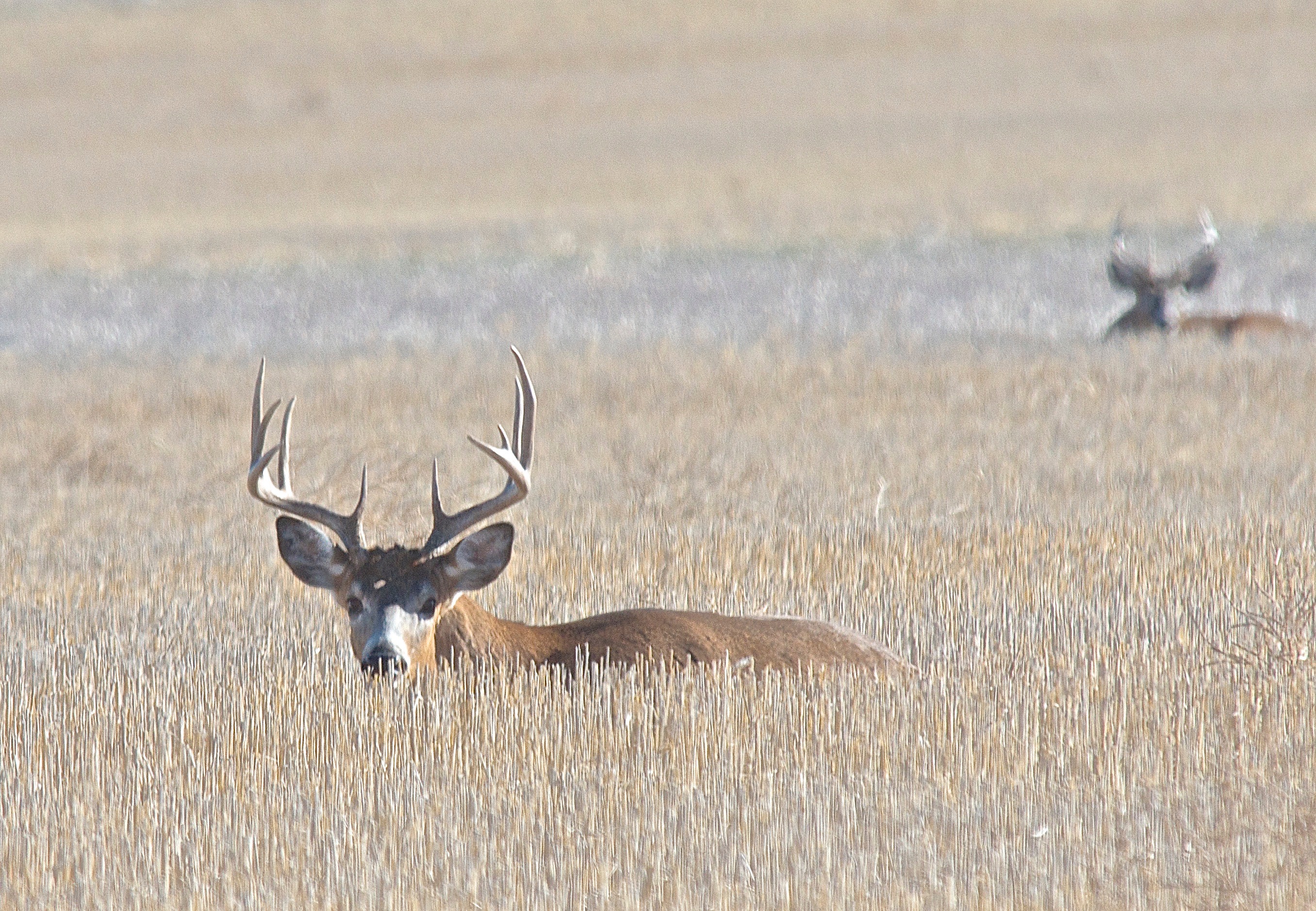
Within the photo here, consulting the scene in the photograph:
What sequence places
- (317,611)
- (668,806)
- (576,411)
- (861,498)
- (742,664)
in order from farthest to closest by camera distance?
(576,411) < (861,498) < (317,611) < (742,664) < (668,806)

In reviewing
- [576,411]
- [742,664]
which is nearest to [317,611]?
[742,664]

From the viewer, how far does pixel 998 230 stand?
29.6 m

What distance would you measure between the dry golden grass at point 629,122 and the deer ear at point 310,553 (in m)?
22.6

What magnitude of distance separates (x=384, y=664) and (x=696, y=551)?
9.75ft

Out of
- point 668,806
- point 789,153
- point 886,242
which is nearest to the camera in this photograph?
point 668,806

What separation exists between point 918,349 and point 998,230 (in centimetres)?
1253

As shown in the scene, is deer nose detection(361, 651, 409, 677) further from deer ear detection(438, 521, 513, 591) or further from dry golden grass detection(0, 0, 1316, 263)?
dry golden grass detection(0, 0, 1316, 263)

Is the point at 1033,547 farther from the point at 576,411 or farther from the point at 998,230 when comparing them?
the point at 998,230

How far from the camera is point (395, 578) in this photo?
732 cm

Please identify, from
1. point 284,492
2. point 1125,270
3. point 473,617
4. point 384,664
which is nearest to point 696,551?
point 473,617

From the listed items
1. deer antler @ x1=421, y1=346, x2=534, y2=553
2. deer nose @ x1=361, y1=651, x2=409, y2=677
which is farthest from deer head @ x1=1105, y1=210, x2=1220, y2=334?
deer nose @ x1=361, y1=651, x2=409, y2=677

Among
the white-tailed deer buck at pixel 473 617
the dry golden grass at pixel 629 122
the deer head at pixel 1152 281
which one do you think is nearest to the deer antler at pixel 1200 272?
the deer head at pixel 1152 281

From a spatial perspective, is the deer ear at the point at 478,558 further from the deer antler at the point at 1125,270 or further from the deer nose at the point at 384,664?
the deer antler at the point at 1125,270

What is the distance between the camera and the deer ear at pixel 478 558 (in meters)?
7.37
